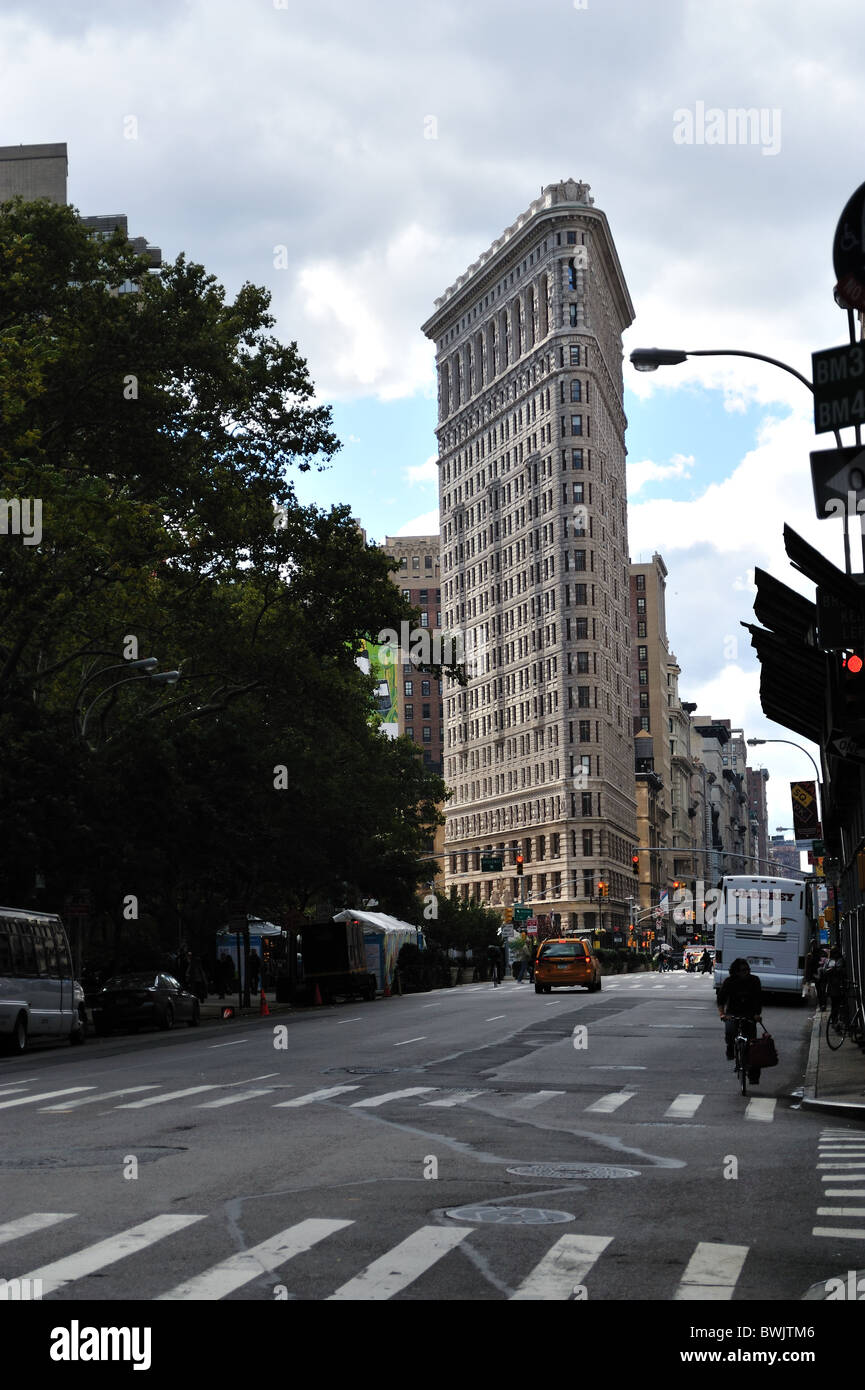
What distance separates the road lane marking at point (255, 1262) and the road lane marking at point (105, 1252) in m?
0.57

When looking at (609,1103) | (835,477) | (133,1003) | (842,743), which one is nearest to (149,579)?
(133,1003)

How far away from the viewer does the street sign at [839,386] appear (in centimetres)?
990

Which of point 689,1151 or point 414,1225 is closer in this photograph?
point 414,1225

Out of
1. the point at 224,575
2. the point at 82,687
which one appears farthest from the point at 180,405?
the point at 82,687

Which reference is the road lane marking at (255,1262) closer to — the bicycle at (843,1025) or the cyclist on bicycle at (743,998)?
the cyclist on bicycle at (743,998)

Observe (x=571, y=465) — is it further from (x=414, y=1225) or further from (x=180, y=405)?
(x=414, y=1225)

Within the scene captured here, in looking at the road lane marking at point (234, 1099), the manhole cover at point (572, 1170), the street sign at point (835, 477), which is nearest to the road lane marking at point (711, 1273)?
the manhole cover at point (572, 1170)

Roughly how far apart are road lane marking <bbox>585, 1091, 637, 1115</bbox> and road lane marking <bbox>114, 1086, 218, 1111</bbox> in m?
4.61

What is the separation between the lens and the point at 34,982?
30.6 metres

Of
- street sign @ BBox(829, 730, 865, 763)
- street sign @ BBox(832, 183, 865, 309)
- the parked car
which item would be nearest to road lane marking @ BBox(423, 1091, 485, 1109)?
street sign @ BBox(829, 730, 865, 763)

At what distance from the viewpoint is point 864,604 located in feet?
54.9

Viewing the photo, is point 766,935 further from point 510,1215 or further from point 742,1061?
point 510,1215

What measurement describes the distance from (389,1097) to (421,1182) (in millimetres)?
6969

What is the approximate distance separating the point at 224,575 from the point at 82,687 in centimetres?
426
